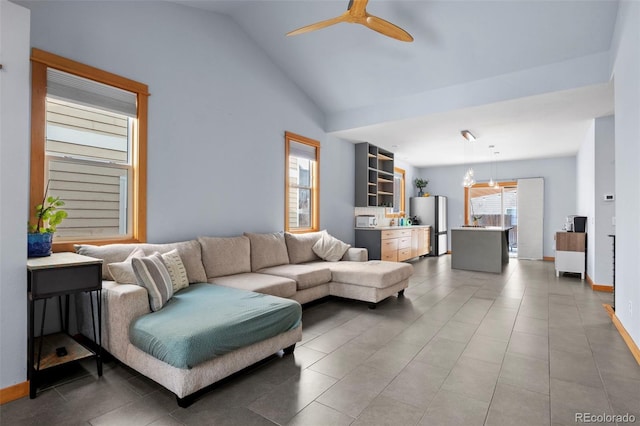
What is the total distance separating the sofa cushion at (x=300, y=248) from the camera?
4703 millimetres

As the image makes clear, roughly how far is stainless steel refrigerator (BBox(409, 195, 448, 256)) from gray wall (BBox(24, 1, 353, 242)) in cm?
533

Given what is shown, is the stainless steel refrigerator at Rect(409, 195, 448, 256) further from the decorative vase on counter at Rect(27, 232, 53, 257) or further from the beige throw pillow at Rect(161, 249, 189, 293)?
the decorative vase on counter at Rect(27, 232, 53, 257)

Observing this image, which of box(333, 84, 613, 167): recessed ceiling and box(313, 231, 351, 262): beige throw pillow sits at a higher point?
box(333, 84, 613, 167): recessed ceiling

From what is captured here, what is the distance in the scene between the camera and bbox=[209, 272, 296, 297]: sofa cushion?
325 centimetres

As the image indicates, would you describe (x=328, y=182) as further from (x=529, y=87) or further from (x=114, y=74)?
(x=114, y=74)

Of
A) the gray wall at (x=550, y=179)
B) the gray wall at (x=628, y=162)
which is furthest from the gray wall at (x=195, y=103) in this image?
the gray wall at (x=550, y=179)

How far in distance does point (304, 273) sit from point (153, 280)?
1763mm

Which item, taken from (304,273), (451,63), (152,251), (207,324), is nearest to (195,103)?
(152,251)

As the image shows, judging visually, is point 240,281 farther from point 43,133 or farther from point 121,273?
point 43,133

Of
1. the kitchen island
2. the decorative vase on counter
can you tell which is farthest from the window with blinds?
the kitchen island

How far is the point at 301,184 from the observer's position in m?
5.77

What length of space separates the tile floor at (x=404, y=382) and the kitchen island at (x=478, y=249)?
110 inches

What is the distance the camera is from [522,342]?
3021 mm

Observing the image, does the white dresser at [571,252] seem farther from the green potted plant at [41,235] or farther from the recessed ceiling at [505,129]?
the green potted plant at [41,235]
